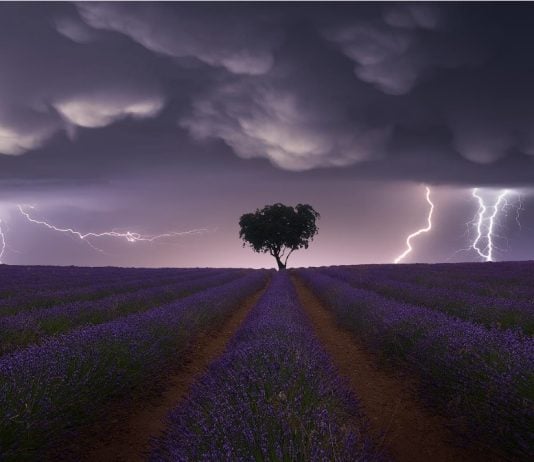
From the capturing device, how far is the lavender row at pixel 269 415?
1.92 metres

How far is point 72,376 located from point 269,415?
80.5 inches

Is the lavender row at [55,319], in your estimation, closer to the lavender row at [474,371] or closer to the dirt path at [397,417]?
the dirt path at [397,417]

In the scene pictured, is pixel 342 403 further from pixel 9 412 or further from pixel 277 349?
pixel 9 412

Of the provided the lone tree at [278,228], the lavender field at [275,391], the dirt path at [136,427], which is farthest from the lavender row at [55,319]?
the lone tree at [278,228]

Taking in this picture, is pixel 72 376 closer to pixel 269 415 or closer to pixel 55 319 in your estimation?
pixel 269 415

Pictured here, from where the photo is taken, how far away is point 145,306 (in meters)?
9.21

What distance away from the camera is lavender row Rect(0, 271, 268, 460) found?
246 cm

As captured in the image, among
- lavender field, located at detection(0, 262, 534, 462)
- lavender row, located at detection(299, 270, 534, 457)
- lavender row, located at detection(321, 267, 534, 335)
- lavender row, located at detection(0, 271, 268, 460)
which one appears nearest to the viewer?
lavender field, located at detection(0, 262, 534, 462)

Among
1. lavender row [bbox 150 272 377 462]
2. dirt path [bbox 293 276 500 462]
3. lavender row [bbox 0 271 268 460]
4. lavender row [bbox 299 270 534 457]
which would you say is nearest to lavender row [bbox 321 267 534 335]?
lavender row [bbox 299 270 534 457]

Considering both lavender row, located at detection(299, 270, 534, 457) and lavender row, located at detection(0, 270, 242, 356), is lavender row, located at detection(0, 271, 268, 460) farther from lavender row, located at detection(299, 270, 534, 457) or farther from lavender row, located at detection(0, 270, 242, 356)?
lavender row, located at detection(299, 270, 534, 457)

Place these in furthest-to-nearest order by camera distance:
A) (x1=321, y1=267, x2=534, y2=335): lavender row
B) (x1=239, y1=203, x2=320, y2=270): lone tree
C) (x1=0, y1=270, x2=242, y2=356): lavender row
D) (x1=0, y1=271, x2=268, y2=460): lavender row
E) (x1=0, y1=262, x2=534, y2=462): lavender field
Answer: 1. (x1=239, y1=203, x2=320, y2=270): lone tree
2. (x1=321, y1=267, x2=534, y2=335): lavender row
3. (x1=0, y1=270, x2=242, y2=356): lavender row
4. (x1=0, y1=271, x2=268, y2=460): lavender row
5. (x1=0, y1=262, x2=534, y2=462): lavender field

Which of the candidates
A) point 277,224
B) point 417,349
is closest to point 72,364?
point 417,349

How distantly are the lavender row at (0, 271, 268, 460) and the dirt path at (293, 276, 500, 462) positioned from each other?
249 cm

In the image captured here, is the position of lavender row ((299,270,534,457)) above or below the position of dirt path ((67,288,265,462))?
above
